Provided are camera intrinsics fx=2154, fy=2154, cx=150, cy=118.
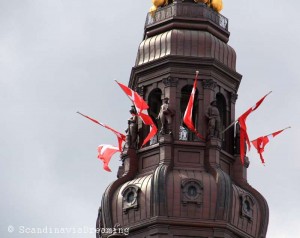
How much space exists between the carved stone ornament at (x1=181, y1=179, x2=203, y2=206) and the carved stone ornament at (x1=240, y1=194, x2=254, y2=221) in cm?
286

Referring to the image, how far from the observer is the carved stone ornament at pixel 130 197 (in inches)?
5300

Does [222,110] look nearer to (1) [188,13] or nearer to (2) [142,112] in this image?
(2) [142,112]

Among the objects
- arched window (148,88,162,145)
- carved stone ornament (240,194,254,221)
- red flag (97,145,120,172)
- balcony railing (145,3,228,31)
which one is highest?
balcony railing (145,3,228,31)

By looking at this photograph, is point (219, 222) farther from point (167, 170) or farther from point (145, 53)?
point (145, 53)

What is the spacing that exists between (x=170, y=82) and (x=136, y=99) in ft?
8.41

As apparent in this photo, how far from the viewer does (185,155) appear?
450ft

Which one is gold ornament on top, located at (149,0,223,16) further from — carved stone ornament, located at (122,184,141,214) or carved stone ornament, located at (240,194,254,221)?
carved stone ornament, located at (240,194,254,221)

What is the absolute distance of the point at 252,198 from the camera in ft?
447

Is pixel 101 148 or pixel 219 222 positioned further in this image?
pixel 101 148

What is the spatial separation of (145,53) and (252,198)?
1262cm

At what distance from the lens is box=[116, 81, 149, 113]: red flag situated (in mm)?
137625

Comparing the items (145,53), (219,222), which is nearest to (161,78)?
(145,53)

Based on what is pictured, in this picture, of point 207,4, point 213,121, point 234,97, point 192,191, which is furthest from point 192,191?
point 207,4

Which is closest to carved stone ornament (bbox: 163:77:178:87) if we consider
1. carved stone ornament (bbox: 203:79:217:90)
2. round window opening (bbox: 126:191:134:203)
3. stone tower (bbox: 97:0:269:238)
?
stone tower (bbox: 97:0:269:238)
